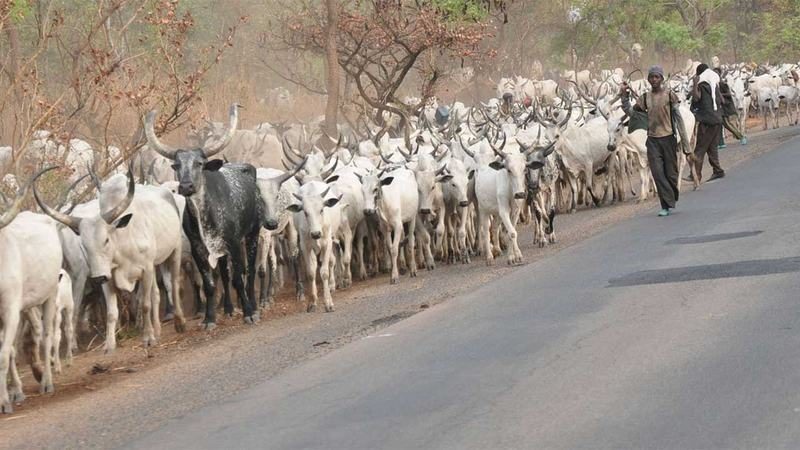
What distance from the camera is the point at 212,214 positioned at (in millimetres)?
16281

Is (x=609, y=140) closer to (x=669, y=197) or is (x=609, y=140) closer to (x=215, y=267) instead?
(x=669, y=197)

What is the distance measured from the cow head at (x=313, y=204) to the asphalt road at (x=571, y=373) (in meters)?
2.35

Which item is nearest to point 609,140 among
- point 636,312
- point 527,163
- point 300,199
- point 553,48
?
point 527,163

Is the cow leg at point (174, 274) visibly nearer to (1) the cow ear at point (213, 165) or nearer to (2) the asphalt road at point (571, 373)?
(1) the cow ear at point (213, 165)

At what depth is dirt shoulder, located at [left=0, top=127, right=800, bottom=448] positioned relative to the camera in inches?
420

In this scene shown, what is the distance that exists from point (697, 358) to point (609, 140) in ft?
48.9

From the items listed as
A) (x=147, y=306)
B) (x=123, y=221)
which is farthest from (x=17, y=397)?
(x=147, y=306)

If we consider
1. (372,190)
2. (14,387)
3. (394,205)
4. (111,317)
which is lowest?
(14,387)

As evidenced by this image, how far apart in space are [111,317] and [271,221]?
3.35 metres

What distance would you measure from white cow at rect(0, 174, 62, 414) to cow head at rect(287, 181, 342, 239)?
3.71 meters

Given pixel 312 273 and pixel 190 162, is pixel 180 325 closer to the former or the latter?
pixel 312 273

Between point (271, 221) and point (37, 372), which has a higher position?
point (271, 221)

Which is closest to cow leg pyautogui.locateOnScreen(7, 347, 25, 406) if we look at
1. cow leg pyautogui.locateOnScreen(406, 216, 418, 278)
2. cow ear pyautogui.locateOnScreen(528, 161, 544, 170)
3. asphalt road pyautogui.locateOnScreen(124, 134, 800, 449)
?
asphalt road pyautogui.locateOnScreen(124, 134, 800, 449)

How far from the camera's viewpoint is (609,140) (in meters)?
24.6
